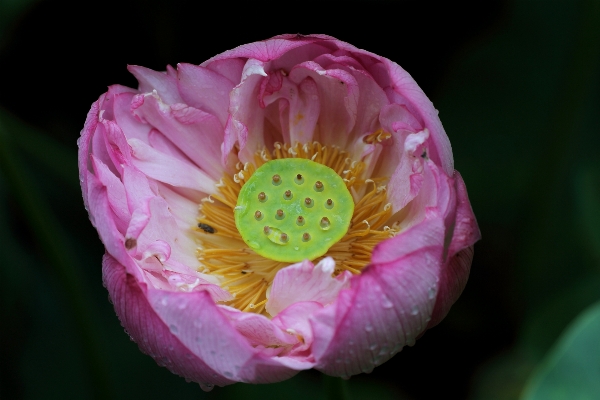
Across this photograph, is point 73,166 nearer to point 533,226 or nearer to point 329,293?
point 329,293

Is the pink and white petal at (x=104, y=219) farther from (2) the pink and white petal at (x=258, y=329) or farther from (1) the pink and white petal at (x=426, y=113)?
(1) the pink and white petal at (x=426, y=113)

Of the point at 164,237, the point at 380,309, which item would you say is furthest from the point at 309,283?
the point at 164,237

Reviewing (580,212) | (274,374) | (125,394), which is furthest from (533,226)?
(125,394)

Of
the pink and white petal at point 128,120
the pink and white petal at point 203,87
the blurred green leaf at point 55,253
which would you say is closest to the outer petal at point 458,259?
the pink and white petal at point 203,87

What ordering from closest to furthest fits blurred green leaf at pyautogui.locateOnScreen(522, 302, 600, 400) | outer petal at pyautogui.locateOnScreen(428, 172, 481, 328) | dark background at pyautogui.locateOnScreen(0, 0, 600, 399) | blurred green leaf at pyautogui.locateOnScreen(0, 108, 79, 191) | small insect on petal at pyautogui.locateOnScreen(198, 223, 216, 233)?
blurred green leaf at pyautogui.locateOnScreen(522, 302, 600, 400) < outer petal at pyautogui.locateOnScreen(428, 172, 481, 328) < small insect on petal at pyautogui.locateOnScreen(198, 223, 216, 233) < dark background at pyautogui.locateOnScreen(0, 0, 600, 399) < blurred green leaf at pyautogui.locateOnScreen(0, 108, 79, 191)

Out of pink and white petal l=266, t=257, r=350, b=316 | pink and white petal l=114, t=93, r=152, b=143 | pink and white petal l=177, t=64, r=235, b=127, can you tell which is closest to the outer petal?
pink and white petal l=266, t=257, r=350, b=316

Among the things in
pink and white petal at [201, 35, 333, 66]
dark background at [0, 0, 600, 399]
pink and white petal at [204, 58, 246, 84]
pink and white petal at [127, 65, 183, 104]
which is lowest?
dark background at [0, 0, 600, 399]

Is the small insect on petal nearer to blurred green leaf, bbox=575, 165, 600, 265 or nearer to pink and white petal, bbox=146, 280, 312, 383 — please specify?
pink and white petal, bbox=146, 280, 312, 383

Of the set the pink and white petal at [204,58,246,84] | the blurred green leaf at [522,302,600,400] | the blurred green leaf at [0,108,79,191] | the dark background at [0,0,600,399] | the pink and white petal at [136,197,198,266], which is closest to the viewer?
the blurred green leaf at [522,302,600,400]
